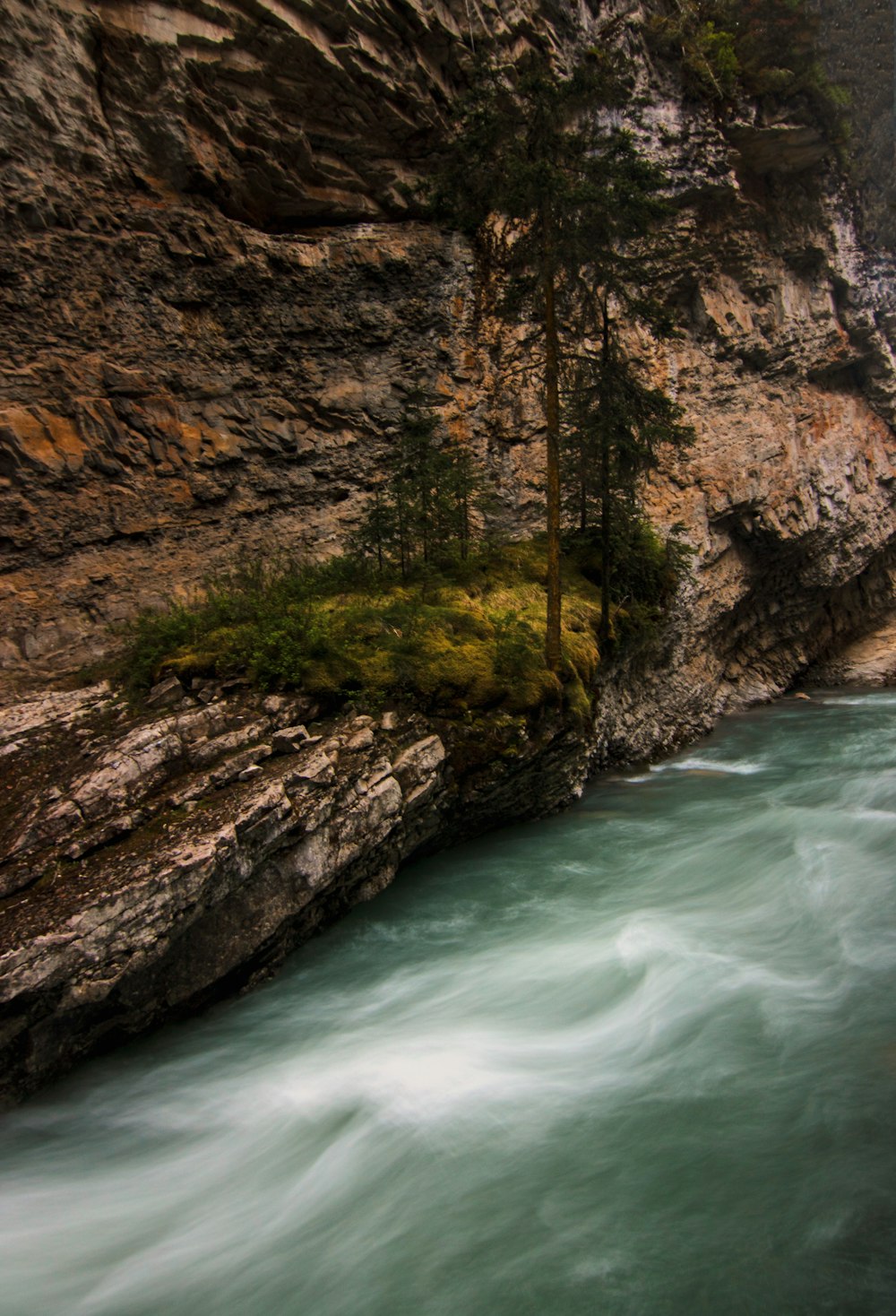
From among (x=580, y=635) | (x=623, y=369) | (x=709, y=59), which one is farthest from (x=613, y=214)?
(x=709, y=59)

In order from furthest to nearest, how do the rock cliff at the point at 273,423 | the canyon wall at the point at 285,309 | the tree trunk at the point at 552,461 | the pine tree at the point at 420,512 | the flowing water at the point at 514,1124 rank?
the pine tree at the point at 420,512 → the canyon wall at the point at 285,309 → the tree trunk at the point at 552,461 → the rock cliff at the point at 273,423 → the flowing water at the point at 514,1124

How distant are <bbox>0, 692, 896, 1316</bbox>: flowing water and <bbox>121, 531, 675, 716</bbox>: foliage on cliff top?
9.22 feet

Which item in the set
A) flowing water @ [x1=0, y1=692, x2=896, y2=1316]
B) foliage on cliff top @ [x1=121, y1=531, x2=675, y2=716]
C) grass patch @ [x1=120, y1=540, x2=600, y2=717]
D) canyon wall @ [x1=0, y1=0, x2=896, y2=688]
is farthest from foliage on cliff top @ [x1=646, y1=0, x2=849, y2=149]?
flowing water @ [x1=0, y1=692, x2=896, y2=1316]

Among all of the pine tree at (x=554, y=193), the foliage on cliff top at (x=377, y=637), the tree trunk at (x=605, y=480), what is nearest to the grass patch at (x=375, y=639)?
the foliage on cliff top at (x=377, y=637)

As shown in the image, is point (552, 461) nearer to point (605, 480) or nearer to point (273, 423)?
point (605, 480)

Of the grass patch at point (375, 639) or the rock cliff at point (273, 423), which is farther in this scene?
the grass patch at point (375, 639)

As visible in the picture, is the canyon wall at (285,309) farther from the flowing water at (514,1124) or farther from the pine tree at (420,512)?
the flowing water at (514,1124)

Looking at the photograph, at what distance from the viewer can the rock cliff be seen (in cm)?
702

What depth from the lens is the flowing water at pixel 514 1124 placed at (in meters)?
4.08

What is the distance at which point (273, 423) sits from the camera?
14531 mm

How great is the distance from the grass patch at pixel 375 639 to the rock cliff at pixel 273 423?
22.0 inches

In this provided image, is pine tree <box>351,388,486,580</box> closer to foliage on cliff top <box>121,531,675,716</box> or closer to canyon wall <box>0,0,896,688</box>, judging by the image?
foliage on cliff top <box>121,531,675,716</box>

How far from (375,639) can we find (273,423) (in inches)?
267

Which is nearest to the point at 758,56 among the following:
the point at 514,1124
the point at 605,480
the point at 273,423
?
the point at 605,480
